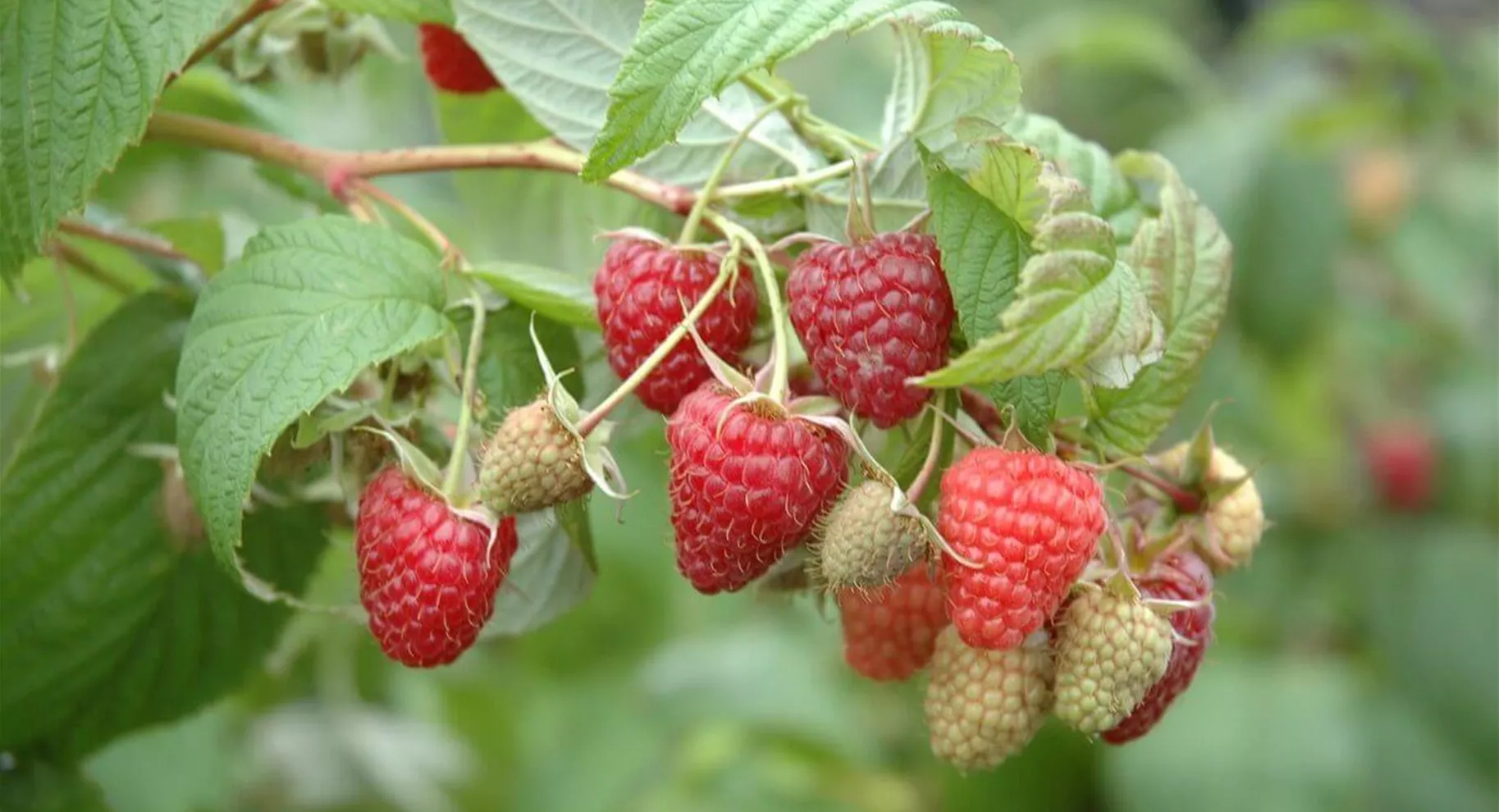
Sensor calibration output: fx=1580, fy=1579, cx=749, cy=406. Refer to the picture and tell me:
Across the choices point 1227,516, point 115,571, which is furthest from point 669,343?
point 115,571

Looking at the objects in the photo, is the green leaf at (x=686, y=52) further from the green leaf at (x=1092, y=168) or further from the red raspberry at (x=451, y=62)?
the red raspberry at (x=451, y=62)

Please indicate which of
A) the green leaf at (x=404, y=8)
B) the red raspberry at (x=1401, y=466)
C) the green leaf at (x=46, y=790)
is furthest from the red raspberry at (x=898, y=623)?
the red raspberry at (x=1401, y=466)

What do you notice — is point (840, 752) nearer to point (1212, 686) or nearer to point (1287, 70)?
point (1212, 686)

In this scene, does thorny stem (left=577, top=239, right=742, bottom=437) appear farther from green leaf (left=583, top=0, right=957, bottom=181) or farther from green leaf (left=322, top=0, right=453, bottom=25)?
green leaf (left=322, top=0, right=453, bottom=25)

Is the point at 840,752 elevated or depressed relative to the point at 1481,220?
depressed

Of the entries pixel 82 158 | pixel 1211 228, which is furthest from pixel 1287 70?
pixel 82 158

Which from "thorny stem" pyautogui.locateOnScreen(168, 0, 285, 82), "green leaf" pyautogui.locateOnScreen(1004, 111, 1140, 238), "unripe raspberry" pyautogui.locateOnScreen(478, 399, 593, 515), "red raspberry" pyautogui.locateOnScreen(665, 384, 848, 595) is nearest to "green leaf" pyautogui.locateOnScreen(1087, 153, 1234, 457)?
"green leaf" pyautogui.locateOnScreen(1004, 111, 1140, 238)
